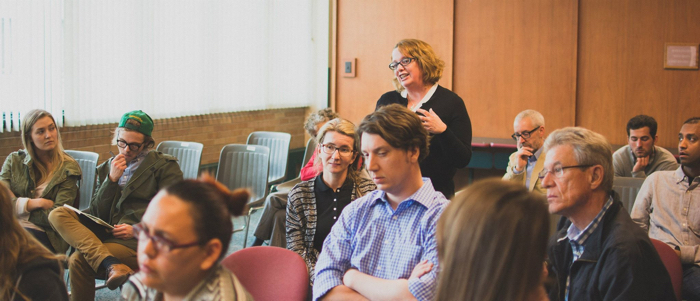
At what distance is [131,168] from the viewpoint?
340cm

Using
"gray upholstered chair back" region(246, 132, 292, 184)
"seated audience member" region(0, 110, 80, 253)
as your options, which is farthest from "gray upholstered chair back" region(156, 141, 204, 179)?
"seated audience member" region(0, 110, 80, 253)

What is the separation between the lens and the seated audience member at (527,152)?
12.0ft

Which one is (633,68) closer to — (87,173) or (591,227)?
(591,227)

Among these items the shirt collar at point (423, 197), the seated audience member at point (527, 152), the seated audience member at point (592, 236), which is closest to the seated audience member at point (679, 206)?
the seated audience member at point (527, 152)

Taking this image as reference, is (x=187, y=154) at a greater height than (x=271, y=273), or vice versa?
(x=187, y=154)

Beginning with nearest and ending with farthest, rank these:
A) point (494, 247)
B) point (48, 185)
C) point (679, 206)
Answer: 1. point (494, 247)
2. point (679, 206)
3. point (48, 185)

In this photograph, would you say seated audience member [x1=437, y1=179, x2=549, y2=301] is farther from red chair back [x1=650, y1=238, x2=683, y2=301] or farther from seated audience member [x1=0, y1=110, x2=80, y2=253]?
seated audience member [x1=0, y1=110, x2=80, y2=253]

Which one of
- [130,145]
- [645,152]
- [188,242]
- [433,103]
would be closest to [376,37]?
[645,152]

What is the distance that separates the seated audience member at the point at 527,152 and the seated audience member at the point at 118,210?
2.03 meters

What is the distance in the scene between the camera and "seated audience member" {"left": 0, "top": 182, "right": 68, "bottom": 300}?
173 cm

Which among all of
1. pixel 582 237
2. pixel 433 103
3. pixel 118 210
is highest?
pixel 433 103

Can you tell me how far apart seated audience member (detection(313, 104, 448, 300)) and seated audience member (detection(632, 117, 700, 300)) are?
1.61 metres

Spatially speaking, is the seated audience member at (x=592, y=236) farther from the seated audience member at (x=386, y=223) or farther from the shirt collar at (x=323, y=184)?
the shirt collar at (x=323, y=184)

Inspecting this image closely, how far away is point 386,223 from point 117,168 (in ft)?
6.13
